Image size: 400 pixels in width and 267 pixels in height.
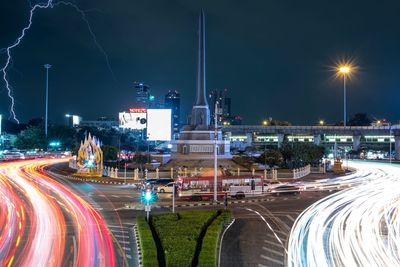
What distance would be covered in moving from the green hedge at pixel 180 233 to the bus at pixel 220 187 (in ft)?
31.6

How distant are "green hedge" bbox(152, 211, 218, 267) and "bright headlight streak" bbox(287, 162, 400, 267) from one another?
15.1 feet

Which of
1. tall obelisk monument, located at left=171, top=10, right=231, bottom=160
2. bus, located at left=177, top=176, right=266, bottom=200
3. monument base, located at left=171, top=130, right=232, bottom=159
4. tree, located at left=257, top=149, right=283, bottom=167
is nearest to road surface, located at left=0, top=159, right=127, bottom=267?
bus, located at left=177, top=176, right=266, bottom=200

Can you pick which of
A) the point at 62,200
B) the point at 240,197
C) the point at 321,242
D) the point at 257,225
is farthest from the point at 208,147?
the point at 321,242

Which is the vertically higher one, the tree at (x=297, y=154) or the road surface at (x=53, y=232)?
the tree at (x=297, y=154)

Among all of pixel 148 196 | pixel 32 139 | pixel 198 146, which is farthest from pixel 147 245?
pixel 32 139

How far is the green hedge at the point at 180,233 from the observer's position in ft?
60.2

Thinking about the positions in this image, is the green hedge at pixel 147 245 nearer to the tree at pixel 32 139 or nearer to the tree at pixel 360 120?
the tree at pixel 32 139

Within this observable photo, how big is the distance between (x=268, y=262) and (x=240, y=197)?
19.1 meters

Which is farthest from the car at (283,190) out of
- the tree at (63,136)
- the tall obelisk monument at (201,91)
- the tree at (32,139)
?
the tree at (63,136)

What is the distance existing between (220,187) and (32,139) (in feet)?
274

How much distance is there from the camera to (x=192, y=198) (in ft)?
121

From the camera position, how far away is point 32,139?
110 meters

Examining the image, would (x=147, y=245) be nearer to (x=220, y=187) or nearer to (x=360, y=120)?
(x=220, y=187)

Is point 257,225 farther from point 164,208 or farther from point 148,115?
point 148,115
